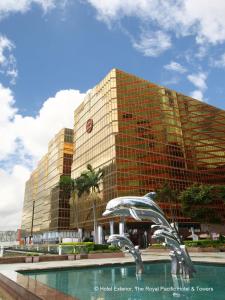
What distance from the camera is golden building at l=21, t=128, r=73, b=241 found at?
342ft

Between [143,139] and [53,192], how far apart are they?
5025cm

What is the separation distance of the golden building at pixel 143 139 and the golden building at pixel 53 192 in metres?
16.1

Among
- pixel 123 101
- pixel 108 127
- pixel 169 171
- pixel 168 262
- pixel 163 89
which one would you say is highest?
pixel 163 89

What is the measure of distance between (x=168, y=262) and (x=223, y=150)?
2868 inches

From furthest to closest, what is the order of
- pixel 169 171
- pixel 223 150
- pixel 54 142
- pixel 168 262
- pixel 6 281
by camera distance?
pixel 54 142 → pixel 223 150 → pixel 169 171 → pixel 168 262 → pixel 6 281

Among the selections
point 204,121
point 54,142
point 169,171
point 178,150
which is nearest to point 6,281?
point 169,171

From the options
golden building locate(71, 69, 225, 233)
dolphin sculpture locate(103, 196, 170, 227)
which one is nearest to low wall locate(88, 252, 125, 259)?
dolphin sculpture locate(103, 196, 170, 227)

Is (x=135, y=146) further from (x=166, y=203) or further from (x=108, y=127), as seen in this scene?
(x=166, y=203)

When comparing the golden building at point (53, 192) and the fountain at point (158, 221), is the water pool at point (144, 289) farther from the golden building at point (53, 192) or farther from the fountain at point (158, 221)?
A: the golden building at point (53, 192)

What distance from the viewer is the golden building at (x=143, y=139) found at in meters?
71.3

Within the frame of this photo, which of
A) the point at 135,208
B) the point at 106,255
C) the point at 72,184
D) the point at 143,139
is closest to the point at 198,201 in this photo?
the point at 106,255

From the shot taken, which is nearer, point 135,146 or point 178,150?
point 135,146

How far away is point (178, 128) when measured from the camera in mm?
86312

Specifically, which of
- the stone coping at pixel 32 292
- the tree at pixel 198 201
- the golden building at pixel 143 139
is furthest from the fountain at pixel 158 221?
the golden building at pixel 143 139
